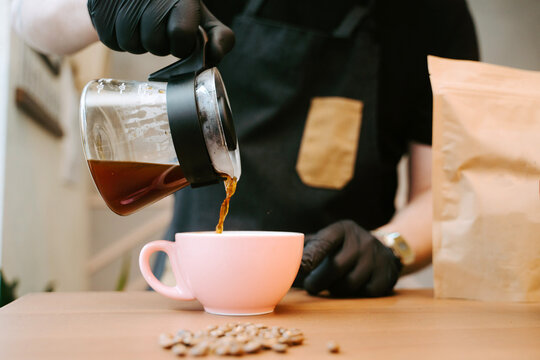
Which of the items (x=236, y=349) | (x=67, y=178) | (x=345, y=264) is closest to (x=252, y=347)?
(x=236, y=349)

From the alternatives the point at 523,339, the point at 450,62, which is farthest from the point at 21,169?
the point at 523,339

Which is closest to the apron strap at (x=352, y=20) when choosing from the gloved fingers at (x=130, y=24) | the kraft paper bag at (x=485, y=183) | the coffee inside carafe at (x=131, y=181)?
the kraft paper bag at (x=485, y=183)

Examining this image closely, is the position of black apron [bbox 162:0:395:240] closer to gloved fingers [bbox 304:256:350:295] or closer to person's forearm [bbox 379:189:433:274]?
person's forearm [bbox 379:189:433:274]

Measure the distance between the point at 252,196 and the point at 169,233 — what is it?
0.26 m

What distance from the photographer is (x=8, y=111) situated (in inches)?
42.6

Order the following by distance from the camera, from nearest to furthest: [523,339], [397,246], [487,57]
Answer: [523,339] → [397,246] → [487,57]

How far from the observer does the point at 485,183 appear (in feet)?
2.42

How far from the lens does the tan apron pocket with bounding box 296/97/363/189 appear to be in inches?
43.5

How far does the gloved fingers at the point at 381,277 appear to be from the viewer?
772 mm

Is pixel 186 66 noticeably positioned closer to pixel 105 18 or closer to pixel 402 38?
pixel 105 18

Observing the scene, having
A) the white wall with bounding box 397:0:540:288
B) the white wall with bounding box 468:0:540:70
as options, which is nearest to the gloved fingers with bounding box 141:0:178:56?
the white wall with bounding box 397:0:540:288

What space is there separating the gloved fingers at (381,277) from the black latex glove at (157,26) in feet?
1.36

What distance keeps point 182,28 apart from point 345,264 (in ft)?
1.39

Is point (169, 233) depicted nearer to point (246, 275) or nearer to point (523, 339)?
point (246, 275)
